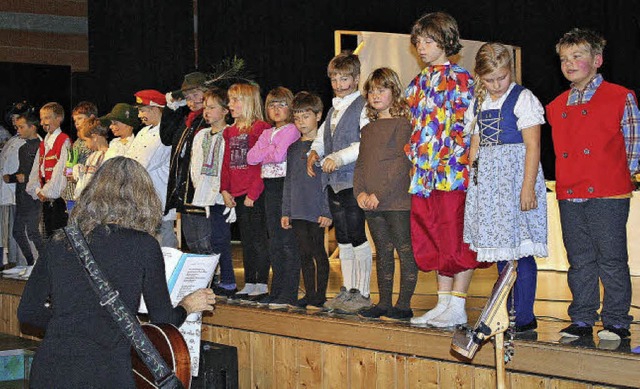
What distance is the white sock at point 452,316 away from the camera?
3.98 meters

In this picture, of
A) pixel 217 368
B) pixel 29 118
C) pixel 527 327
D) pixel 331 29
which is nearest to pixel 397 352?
pixel 527 327

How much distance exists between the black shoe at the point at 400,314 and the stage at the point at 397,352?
0.09 meters

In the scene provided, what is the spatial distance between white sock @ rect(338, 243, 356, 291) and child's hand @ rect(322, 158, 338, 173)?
1.31 feet

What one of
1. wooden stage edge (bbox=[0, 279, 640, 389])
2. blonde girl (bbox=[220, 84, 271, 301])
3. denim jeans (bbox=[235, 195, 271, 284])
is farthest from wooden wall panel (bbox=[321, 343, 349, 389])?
denim jeans (bbox=[235, 195, 271, 284])

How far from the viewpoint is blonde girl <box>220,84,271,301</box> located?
5277 mm

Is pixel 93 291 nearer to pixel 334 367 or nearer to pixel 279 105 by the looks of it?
pixel 334 367

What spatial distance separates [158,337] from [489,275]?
3.91m

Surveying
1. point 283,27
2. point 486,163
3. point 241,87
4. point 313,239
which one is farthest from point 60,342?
point 283,27

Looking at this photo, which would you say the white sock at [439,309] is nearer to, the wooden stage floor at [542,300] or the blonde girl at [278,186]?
the wooden stage floor at [542,300]

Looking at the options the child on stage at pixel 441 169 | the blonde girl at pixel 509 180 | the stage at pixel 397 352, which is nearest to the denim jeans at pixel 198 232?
the stage at pixel 397 352

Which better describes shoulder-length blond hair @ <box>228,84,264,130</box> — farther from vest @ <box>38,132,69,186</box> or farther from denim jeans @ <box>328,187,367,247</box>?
vest @ <box>38,132,69,186</box>

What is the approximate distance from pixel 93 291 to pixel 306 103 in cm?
228

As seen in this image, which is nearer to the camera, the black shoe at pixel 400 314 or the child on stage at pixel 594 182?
the child on stage at pixel 594 182

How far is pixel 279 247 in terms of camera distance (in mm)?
5117
